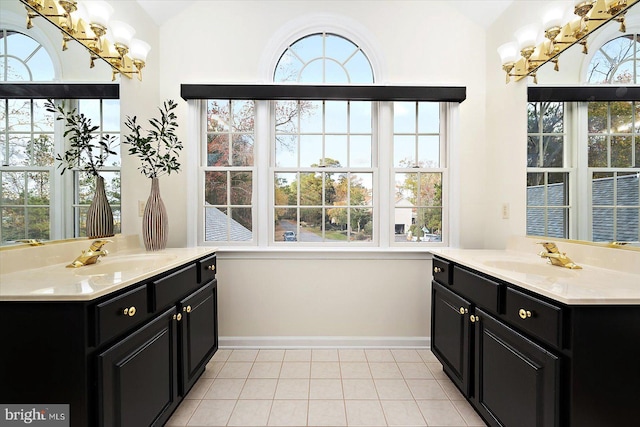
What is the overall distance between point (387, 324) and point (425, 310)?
1.20 ft

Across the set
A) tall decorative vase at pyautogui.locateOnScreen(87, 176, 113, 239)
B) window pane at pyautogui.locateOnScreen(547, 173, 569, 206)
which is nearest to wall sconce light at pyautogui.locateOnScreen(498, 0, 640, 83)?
window pane at pyautogui.locateOnScreen(547, 173, 569, 206)

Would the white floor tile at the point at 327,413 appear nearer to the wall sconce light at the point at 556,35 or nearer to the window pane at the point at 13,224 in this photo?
the window pane at the point at 13,224

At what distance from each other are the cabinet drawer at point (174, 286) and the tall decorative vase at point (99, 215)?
64 cm

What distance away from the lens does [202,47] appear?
2730mm

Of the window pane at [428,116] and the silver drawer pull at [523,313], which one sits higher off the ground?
the window pane at [428,116]

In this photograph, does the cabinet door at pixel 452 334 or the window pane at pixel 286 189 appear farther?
the window pane at pixel 286 189

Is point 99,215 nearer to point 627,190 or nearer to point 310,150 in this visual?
point 310,150

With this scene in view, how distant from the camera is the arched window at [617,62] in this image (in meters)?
1.48

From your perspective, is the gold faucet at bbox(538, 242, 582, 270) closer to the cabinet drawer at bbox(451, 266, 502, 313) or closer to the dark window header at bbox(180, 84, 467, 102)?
the cabinet drawer at bbox(451, 266, 502, 313)

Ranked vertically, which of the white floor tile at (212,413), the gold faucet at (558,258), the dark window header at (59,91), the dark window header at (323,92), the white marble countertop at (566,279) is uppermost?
the dark window header at (323,92)

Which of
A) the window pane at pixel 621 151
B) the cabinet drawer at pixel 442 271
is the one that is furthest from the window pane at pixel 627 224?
the cabinet drawer at pixel 442 271

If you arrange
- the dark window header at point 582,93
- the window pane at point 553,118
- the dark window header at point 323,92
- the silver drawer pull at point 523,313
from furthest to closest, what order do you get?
the dark window header at point 323,92, the window pane at point 553,118, the dark window header at point 582,93, the silver drawer pull at point 523,313

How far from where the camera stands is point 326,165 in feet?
9.33

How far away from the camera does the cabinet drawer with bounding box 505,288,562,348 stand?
1157 mm
